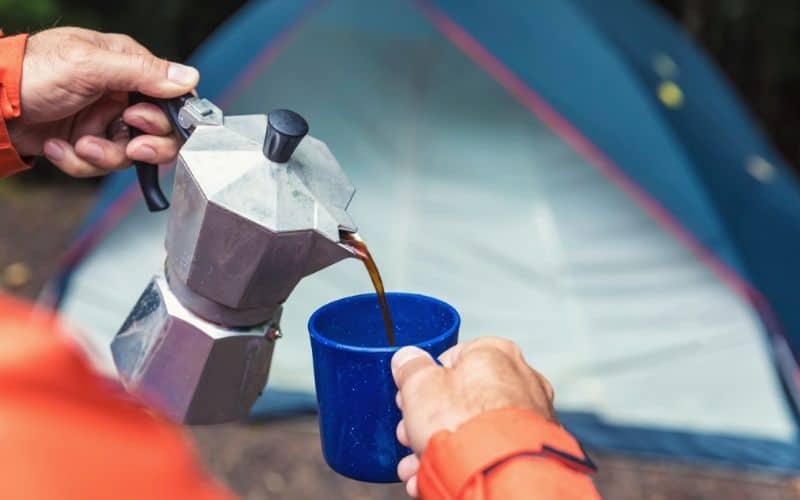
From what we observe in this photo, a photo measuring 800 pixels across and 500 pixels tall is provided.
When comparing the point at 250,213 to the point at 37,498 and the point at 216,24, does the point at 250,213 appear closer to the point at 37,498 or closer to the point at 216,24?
the point at 37,498

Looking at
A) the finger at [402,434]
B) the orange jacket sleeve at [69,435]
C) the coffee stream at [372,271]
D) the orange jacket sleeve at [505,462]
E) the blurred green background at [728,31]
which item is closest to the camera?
the orange jacket sleeve at [69,435]

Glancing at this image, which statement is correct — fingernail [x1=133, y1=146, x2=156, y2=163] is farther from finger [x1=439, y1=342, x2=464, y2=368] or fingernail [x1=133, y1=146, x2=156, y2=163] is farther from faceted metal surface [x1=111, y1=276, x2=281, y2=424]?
finger [x1=439, y1=342, x2=464, y2=368]

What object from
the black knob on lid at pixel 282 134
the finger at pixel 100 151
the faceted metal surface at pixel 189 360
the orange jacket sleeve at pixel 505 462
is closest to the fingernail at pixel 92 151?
the finger at pixel 100 151

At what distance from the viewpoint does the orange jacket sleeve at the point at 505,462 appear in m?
0.67

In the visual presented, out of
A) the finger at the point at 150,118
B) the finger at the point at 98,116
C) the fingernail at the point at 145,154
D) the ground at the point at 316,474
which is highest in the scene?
the finger at the point at 150,118

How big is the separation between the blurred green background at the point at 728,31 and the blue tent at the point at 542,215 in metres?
2.08

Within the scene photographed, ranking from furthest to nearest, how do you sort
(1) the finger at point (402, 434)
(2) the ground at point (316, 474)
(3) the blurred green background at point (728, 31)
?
(3) the blurred green background at point (728, 31)
(2) the ground at point (316, 474)
(1) the finger at point (402, 434)

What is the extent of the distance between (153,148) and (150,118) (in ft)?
0.10

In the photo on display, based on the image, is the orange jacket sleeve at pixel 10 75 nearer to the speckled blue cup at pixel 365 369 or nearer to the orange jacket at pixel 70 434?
the speckled blue cup at pixel 365 369

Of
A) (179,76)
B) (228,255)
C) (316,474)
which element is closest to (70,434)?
(228,255)

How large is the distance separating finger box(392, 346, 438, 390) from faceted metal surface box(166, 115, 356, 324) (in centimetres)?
11

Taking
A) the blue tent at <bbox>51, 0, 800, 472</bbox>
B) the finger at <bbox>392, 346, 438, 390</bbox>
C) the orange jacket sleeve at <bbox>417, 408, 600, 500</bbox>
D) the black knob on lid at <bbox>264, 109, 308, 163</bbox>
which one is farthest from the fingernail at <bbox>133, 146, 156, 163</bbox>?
the blue tent at <bbox>51, 0, 800, 472</bbox>

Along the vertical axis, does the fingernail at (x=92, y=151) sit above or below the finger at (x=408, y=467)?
below

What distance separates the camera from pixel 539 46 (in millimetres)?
2725
